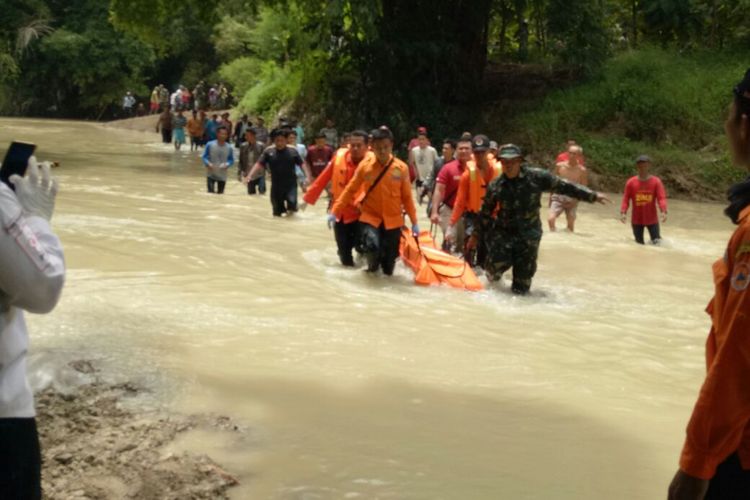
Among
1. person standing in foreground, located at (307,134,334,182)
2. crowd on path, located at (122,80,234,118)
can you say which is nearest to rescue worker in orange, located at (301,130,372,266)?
person standing in foreground, located at (307,134,334,182)

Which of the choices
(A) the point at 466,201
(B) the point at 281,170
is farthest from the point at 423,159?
(A) the point at 466,201

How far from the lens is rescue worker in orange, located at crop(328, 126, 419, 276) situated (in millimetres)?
10016

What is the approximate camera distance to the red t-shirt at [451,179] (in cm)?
1170

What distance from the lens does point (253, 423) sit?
538 centimetres

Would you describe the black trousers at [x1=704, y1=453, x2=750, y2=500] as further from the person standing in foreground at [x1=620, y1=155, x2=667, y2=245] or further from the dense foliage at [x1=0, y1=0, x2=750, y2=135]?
the dense foliage at [x1=0, y1=0, x2=750, y2=135]

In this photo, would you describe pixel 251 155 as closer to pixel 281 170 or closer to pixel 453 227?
pixel 281 170

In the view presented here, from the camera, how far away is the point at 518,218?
933cm

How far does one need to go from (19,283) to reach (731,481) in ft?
5.81

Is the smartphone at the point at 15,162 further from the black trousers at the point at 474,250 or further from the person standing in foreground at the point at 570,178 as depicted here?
the person standing in foreground at the point at 570,178

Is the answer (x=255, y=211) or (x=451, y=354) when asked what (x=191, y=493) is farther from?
(x=255, y=211)

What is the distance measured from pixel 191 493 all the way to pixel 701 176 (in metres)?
19.0

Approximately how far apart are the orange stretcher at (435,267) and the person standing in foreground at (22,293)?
751cm

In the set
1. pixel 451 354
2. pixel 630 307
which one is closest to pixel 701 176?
pixel 630 307

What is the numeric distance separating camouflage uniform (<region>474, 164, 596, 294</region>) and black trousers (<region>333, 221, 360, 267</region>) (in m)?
1.47
